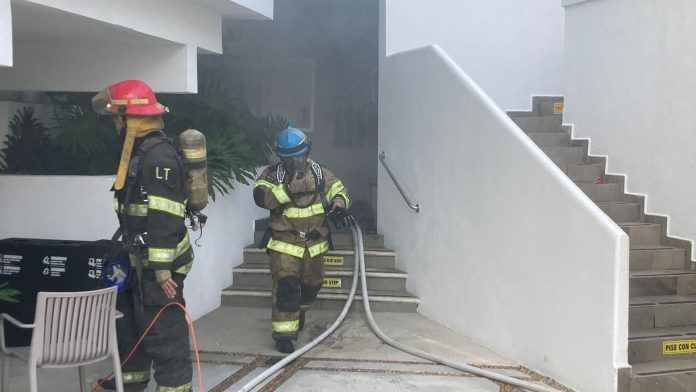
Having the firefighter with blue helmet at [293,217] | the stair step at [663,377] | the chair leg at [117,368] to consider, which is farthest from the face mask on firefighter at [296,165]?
the stair step at [663,377]

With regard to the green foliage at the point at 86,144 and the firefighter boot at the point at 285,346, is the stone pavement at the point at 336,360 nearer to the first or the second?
the firefighter boot at the point at 285,346

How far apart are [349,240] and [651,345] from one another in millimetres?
3766

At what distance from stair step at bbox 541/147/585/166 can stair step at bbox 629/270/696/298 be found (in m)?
1.64

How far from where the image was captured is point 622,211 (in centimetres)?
600

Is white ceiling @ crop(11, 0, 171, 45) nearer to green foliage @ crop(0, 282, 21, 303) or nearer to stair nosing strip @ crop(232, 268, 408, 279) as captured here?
green foliage @ crop(0, 282, 21, 303)

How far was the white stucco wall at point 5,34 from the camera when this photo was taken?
3.46 metres

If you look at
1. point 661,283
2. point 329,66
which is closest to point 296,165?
point 661,283

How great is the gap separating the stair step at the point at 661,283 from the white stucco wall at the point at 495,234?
3.07ft

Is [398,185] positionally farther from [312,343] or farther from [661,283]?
[661,283]

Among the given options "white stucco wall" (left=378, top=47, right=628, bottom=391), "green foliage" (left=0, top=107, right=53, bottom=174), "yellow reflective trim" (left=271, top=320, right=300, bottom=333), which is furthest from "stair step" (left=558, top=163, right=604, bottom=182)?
"green foliage" (left=0, top=107, right=53, bottom=174)

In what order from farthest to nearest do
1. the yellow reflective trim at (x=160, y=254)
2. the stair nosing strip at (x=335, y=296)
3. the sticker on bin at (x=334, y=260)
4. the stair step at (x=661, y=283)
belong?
the sticker on bin at (x=334, y=260) < the stair nosing strip at (x=335, y=296) < the stair step at (x=661, y=283) < the yellow reflective trim at (x=160, y=254)

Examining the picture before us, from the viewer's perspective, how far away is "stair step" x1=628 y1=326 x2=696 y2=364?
464 cm

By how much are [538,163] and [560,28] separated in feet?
12.4

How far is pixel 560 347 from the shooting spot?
15.4 ft
